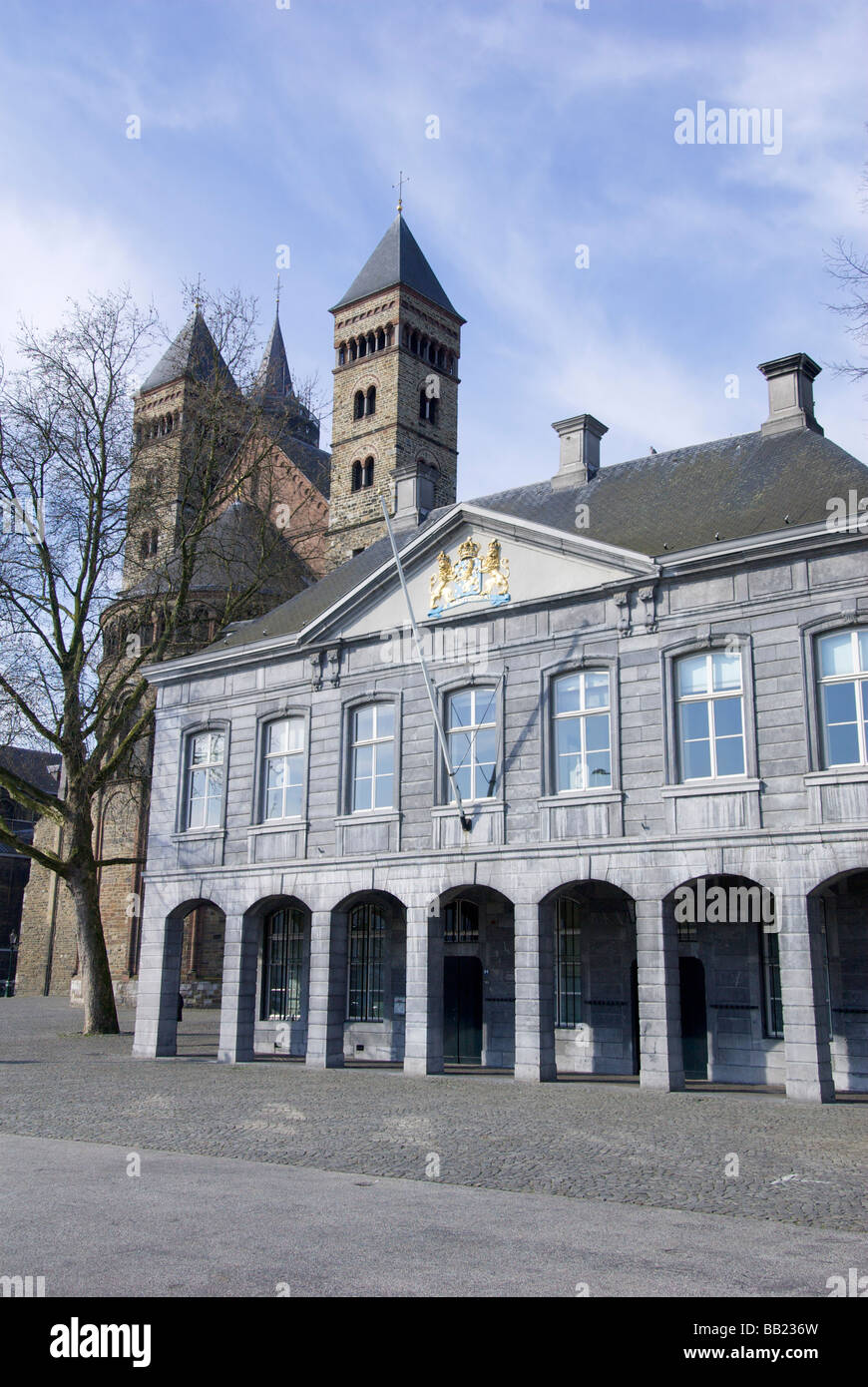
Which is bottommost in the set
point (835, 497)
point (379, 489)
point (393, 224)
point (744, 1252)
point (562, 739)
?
point (744, 1252)

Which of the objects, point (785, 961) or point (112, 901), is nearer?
point (785, 961)

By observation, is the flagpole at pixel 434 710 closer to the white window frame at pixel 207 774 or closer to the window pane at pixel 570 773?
the window pane at pixel 570 773

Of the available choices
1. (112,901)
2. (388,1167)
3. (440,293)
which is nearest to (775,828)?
(388,1167)

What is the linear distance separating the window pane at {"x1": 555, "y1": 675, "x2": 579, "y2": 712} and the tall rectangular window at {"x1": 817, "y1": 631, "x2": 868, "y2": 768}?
4092mm

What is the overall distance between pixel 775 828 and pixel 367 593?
9062 millimetres

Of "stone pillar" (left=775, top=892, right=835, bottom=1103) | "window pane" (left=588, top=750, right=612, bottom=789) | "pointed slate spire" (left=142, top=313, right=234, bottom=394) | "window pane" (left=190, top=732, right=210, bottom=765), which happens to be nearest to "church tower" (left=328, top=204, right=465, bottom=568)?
"pointed slate spire" (left=142, top=313, right=234, bottom=394)

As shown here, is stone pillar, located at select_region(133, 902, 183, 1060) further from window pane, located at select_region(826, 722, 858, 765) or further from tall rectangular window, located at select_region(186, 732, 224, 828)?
window pane, located at select_region(826, 722, 858, 765)

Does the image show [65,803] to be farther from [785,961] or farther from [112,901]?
[112,901]

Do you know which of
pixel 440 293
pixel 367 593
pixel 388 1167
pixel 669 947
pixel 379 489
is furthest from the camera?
pixel 440 293

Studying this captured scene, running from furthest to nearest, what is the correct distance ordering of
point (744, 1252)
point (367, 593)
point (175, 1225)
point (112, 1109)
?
point (367, 593), point (112, 1109), point (175, 1225), point (744, 1252)

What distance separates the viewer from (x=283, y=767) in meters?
23.6

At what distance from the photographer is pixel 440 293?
196ft

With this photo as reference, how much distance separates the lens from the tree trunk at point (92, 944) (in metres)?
27.1

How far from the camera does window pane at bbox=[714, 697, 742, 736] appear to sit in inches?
696
